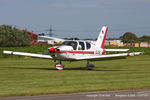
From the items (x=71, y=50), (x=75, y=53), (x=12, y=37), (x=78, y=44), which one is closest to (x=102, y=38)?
(x=78, y=44)

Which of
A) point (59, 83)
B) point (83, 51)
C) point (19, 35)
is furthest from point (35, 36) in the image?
Result: point (59, 83)

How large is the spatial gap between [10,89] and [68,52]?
407 inches

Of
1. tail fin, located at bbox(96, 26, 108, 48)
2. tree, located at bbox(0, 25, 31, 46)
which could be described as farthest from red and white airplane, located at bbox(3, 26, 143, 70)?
tree, located at bbox(0, 25, 31, 46)

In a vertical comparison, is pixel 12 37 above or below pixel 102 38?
above

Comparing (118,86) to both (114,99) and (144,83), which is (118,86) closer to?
(144,83)

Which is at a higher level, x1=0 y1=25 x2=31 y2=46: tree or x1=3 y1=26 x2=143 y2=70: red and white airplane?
x1=0 y1=25 x2=31 y2=46: tree

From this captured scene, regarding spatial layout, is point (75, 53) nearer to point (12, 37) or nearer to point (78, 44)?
point (78, 44)

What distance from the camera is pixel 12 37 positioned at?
96.1 metres

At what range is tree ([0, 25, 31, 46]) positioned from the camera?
93.8 metres

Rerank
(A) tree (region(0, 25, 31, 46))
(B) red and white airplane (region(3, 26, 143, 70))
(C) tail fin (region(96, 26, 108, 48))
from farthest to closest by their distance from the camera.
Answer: (A) tree (region(0, 25, 31, 46)) → (C) tail fin (region(96, 26, 108, 48)) → (B) red and white airplane (region(3, 26, 143, 70))

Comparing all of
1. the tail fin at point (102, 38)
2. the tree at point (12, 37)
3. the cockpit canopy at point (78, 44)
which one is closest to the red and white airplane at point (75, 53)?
the cockpit canopy at point (78, 44)

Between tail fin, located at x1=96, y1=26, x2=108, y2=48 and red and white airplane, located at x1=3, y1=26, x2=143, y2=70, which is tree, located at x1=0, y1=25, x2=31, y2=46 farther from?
red and white airplane, located at x1=3, y1=26, x2=143, y2=70

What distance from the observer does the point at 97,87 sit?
49.8 feet

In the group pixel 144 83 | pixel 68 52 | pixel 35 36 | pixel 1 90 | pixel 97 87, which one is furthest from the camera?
pixel 35 36
